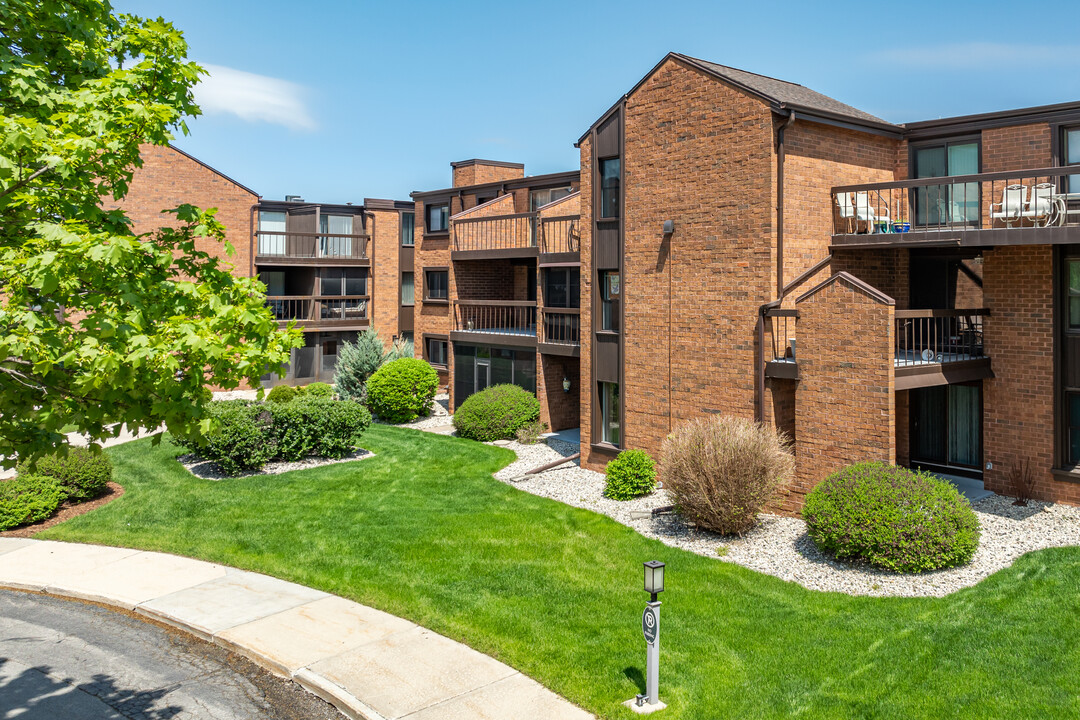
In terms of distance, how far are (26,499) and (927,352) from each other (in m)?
18.2

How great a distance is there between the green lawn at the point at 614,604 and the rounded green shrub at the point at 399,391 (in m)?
9.17

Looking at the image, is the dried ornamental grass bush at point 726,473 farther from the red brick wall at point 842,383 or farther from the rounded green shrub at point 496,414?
the rounded green shrub at point 496,414

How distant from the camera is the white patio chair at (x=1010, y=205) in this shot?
1555 cm

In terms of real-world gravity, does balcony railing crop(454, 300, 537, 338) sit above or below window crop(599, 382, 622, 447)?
above

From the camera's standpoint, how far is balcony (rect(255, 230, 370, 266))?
36500 millimetres

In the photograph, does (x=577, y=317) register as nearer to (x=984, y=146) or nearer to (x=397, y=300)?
(x=984, y=146)

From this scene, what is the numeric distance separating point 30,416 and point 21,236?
60.7 inches

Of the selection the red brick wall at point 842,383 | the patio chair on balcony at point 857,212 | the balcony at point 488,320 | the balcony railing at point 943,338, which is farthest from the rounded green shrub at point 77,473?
the balcony railing at point 943,338

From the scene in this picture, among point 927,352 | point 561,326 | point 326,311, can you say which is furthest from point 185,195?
point 927,352

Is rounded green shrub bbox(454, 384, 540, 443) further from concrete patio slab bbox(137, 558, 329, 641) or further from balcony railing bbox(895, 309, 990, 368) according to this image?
concrete patio slab bbox(137, 558, 329, 641)

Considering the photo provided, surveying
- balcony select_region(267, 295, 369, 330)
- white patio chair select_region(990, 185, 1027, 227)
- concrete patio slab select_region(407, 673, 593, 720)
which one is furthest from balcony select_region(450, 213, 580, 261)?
concrete patio slab select_region(407, 673, 593, 720)

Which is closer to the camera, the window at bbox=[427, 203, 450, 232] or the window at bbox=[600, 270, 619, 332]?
the window at bbox=[600, 270, 619, 332]

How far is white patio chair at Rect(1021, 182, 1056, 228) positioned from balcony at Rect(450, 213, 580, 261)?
37.2ft

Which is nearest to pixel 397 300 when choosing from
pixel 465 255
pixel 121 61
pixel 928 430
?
pixel 465 255
